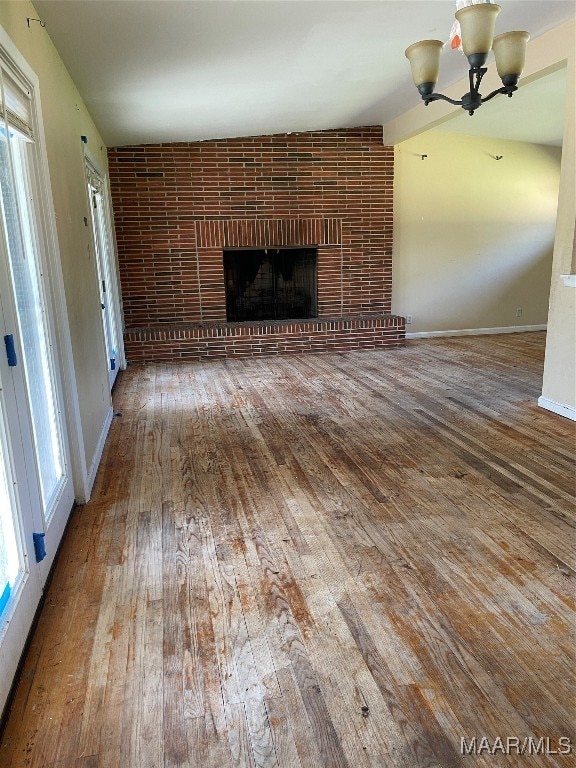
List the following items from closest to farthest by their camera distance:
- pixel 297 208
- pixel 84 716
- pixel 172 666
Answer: pixel 84 716 < pixel 172 666 < pixel 297 208

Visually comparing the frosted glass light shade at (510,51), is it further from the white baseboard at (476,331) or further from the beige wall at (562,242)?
the white baseboard at (476,331)

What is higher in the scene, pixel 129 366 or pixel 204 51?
pixel 204 51

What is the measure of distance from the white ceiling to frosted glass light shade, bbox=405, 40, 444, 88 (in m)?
0.61

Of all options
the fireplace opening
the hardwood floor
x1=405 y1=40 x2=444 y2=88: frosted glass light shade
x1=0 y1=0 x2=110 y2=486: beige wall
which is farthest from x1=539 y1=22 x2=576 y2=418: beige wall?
the fireplace opening

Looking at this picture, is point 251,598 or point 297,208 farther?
point 297,208

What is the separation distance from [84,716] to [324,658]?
2.39 feet

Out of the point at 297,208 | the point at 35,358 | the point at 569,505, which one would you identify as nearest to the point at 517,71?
the point at 569,505

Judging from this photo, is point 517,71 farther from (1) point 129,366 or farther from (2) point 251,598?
(1) point 129,366

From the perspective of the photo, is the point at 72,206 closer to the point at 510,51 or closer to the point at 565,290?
the point at 510,51

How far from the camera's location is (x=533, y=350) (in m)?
6.49

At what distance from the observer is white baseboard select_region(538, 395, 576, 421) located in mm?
3932

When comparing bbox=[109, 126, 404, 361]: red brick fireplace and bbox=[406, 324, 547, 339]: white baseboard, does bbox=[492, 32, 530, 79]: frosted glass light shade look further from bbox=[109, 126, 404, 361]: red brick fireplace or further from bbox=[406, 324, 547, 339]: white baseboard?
Answer: bbox=[406, 324, 547, 339]: white baseboard

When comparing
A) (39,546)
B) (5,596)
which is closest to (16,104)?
(39,546)
